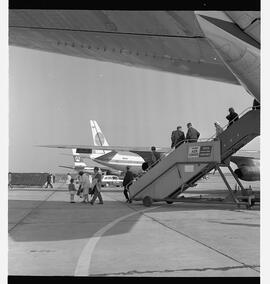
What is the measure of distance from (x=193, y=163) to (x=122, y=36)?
19.6 ft

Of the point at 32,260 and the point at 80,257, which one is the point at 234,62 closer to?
the point at 80,257

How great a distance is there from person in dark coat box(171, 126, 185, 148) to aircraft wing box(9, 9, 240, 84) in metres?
2.65

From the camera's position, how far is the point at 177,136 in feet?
51.2

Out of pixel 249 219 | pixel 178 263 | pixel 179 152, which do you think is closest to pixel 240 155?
pixel 179 152

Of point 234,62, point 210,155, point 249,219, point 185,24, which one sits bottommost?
point 249,219

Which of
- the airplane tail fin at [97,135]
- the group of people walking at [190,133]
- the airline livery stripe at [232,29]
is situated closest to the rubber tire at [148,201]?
the group of people walking at [190,133]

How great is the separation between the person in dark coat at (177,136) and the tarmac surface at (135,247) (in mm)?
4865

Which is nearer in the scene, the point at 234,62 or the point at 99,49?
the point at 234,62

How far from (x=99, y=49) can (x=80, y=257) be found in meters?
7.90

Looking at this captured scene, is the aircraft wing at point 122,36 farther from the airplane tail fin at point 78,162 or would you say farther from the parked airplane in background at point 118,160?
the airplane tail fin at point 78,162

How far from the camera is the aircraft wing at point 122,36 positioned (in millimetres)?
9406

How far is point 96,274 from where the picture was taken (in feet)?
16.5

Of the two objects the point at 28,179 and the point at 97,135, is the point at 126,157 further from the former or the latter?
the point at 28,179
